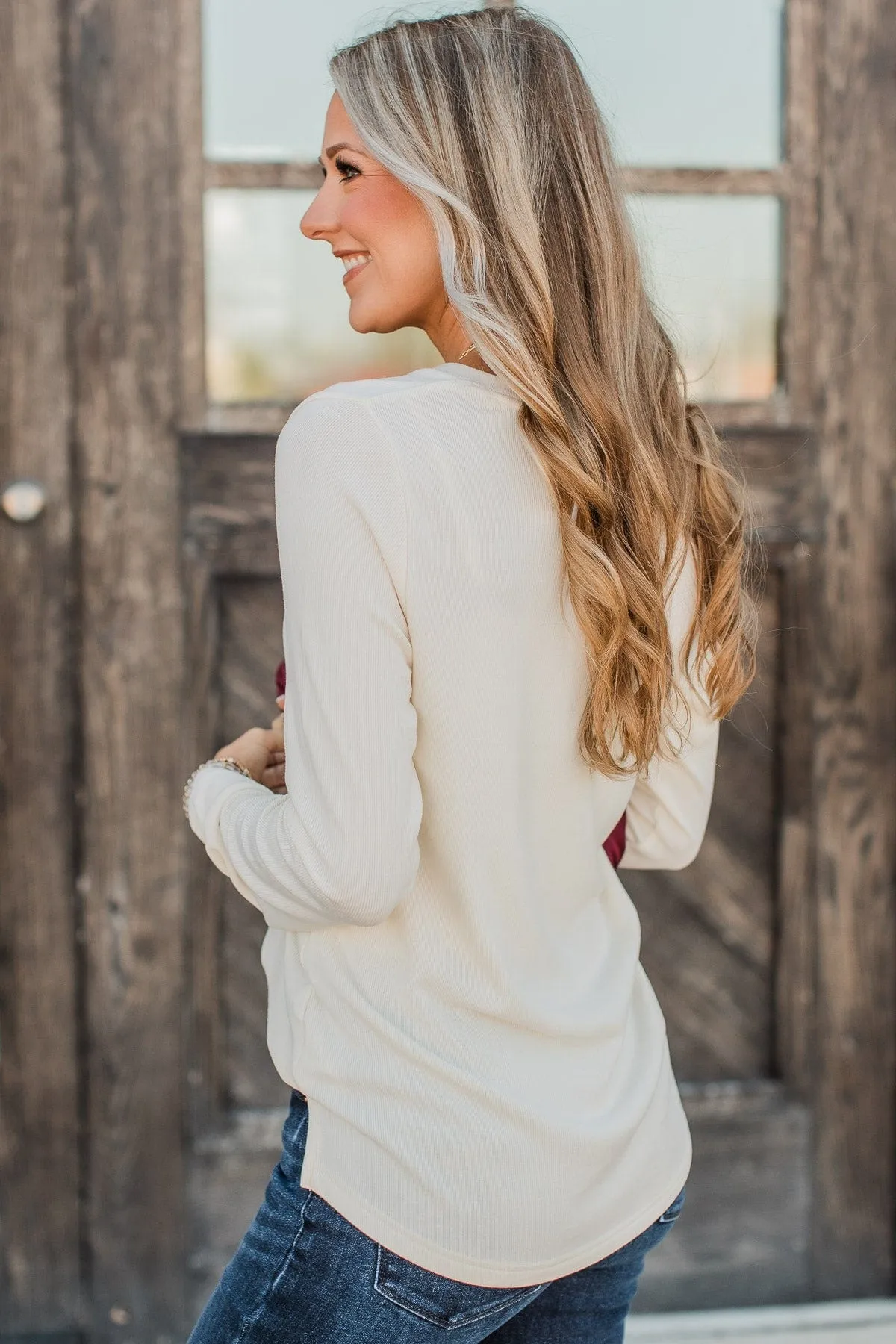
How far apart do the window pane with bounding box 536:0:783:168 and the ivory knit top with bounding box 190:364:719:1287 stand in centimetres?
126

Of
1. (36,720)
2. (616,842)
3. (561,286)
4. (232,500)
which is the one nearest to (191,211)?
(232,500)

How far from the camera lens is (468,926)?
93cm

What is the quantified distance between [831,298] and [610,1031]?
1.42 m

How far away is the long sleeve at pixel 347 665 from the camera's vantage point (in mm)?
849

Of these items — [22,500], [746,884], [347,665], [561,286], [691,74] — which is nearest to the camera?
[347,665]

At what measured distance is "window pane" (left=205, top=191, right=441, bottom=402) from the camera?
194 centimetres

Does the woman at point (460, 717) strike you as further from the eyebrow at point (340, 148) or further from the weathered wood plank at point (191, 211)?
the weathered wood plank at point (191, 211)

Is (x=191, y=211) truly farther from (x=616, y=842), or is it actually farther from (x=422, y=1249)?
(x=422, y=1249)

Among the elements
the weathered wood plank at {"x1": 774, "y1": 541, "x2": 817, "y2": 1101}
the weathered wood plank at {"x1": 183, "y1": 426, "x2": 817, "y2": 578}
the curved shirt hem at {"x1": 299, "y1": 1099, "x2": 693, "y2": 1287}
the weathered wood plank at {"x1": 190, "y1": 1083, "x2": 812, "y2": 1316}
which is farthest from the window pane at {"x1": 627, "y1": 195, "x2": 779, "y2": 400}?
the curved shirt hem at {"x1": 299, "y1": 1099, "x2": 693, "y2": 1287}

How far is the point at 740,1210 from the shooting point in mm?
2094

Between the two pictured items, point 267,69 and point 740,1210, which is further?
point 740,1210

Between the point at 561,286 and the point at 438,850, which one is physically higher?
the point at 561,286

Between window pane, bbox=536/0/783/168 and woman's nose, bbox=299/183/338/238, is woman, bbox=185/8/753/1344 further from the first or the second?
window pane, bbox=536/0/783/168

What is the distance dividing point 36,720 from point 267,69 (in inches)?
40.5
